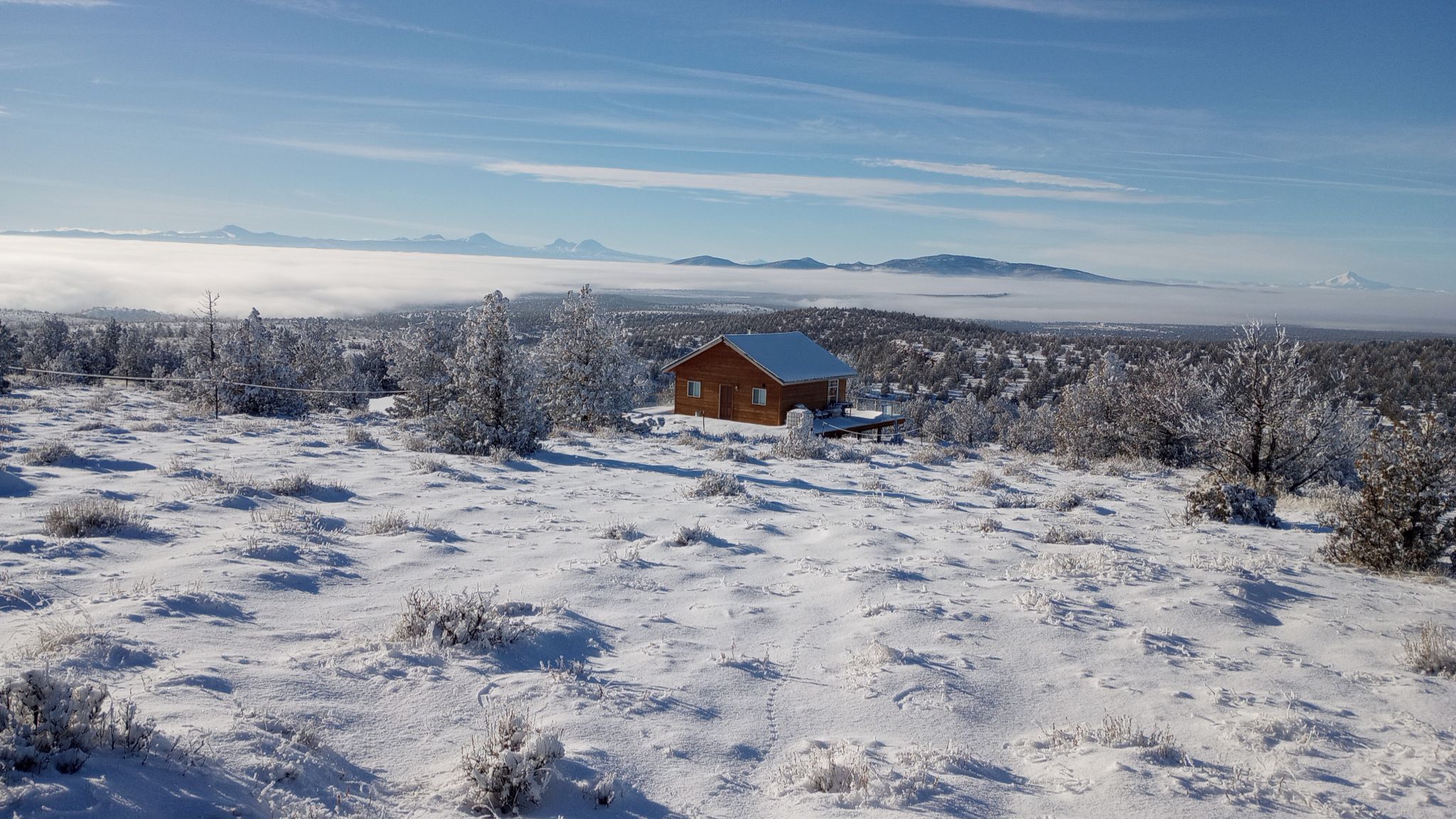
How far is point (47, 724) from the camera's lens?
3035 mm

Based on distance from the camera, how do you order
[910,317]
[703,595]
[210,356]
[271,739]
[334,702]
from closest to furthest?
1. [271,739]
2. [334,702]
3. [703,595]
4. [210,356]
5. [910,317]

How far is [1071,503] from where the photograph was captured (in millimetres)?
11867

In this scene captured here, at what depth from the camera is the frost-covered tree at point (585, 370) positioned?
26.7 meters

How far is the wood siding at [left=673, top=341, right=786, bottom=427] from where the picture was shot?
35.5 m

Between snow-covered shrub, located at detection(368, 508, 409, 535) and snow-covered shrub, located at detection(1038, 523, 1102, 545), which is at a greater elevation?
snow-covered shrub, located at detection(368, 508, 409, 535)

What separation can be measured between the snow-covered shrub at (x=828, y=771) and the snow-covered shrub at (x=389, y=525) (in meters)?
5.65

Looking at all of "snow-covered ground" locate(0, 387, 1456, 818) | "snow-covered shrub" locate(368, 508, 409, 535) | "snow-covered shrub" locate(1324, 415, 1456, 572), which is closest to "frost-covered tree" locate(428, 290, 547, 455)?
"snow-covered ground" locate(0, 387, 1456, 818)

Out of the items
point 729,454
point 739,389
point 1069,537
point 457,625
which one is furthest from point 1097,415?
point 457,625

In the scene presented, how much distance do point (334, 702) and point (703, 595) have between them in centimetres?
325

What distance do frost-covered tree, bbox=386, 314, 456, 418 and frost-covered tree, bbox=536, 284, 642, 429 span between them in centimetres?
370

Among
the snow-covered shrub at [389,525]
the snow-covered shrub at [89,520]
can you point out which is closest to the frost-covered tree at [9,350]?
the snow-covered shrub at [89,520]

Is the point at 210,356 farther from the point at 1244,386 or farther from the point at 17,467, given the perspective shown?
the point at 1244,386

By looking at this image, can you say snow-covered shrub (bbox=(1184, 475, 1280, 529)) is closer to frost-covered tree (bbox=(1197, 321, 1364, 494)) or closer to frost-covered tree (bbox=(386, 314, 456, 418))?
frost-covered tree (bbox=(1197, 321, 1364, 494))

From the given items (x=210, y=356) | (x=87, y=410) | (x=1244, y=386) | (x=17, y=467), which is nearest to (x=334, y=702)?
(x=17, y=467)
